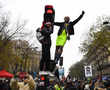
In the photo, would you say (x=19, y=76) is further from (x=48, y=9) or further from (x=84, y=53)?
(x=84, y=53)

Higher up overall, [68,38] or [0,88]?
[68,38]

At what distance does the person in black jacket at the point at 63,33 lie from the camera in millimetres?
6691

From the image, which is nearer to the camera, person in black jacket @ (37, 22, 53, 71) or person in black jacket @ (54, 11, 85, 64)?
person in black jacket @ (37, 22, 53, 71)

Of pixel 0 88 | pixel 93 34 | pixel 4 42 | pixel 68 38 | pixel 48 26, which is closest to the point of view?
pixel 48 26

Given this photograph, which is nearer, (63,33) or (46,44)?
(46,44)

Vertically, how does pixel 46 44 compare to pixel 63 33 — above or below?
below

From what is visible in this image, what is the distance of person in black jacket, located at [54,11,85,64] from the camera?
6.69m

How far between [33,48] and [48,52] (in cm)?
5012

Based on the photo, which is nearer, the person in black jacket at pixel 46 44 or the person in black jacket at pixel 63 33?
→ the person in black jacket at pixel 46 44

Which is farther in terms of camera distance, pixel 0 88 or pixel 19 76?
pixel 0 88

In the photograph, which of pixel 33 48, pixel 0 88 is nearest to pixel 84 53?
pixel 33 48

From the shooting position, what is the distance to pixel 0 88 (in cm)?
1402

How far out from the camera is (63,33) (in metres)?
6.82

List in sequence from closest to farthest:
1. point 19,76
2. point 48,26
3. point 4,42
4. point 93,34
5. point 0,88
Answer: point 48,26, point 19,76, point 0,88, point 4,42, point 93,34
